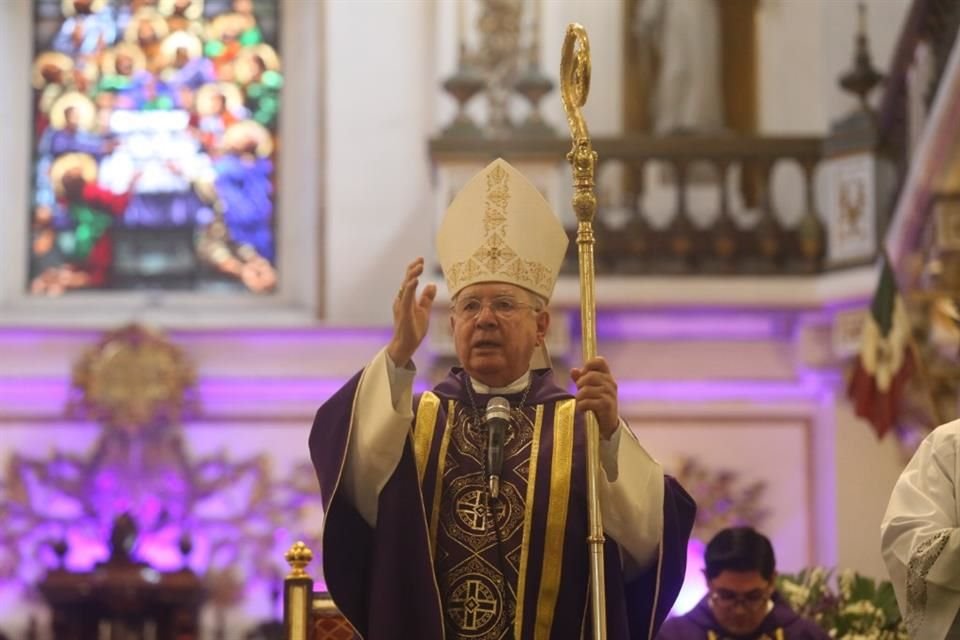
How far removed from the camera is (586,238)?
4703 millimetres

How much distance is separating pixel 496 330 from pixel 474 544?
0.51 meters

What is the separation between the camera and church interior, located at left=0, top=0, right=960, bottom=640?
1102cm

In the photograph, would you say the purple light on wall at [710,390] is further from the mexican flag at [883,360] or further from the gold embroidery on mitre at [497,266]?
the gold embroidery on mitre at [497,266]

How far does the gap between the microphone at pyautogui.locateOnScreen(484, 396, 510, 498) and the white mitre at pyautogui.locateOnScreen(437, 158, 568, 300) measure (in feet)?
1.15

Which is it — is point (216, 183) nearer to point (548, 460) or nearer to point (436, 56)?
point (436, 56)

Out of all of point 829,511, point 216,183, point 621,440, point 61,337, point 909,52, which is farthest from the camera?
point 216,183

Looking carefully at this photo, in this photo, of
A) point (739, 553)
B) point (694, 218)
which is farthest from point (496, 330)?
point (694, 218)

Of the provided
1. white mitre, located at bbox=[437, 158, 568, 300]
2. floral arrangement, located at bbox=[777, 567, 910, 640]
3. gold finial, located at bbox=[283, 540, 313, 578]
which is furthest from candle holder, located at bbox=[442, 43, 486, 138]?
white mitre, located at bbox=[437, 158, 568, 300]

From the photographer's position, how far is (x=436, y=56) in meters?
12.1

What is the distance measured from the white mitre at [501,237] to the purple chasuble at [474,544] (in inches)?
14.5

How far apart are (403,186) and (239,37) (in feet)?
5.59

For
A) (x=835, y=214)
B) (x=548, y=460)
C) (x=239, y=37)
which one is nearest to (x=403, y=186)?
(x=239, y=37)

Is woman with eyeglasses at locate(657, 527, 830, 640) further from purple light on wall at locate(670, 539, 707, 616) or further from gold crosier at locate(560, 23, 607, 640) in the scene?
purple light on wall at locate(670, 539, 707, 616)

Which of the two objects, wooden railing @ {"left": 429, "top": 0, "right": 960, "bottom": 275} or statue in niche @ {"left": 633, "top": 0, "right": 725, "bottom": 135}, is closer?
wooden railing @ {"left": 429, "top": 0, "right": 960, "bottom": 275}
